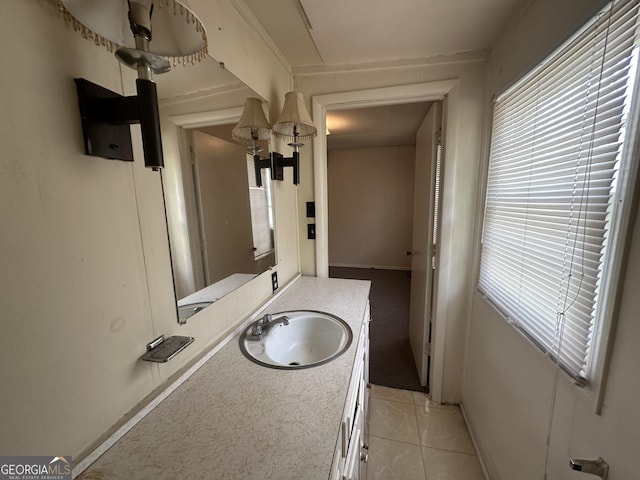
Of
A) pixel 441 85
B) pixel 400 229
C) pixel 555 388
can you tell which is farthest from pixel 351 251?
pixel 555 388

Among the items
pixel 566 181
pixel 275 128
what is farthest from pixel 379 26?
pixel 566 181

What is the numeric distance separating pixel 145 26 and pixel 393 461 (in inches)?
78.2

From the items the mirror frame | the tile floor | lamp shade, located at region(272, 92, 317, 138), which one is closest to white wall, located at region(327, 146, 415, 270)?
the tile floor

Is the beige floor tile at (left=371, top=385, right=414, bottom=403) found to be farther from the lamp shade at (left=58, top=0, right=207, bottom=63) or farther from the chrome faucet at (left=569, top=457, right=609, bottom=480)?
the lamp shade at (left=58, top=0, right=207, bottom=63)

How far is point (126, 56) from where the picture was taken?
1.58 feet

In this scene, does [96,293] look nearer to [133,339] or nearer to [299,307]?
[133,339]

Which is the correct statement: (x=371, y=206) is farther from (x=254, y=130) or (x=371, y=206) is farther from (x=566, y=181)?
(x=566, y=181)

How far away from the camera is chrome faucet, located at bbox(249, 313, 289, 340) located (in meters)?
0.98

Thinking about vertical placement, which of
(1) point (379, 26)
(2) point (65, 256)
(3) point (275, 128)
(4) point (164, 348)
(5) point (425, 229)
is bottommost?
(4) point (164, 348)

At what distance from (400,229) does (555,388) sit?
12.4 ft

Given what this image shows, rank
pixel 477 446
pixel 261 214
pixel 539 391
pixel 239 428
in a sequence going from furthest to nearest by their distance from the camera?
pixel 477 446 → pixel 261 214 → pixel 539 391 → pixel 239 428

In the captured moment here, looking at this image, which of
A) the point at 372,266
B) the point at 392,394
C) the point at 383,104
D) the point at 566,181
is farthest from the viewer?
the point at 372,266

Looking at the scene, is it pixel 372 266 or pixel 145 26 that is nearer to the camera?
pixel 145 26

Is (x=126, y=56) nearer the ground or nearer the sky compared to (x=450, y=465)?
nearer the sky
